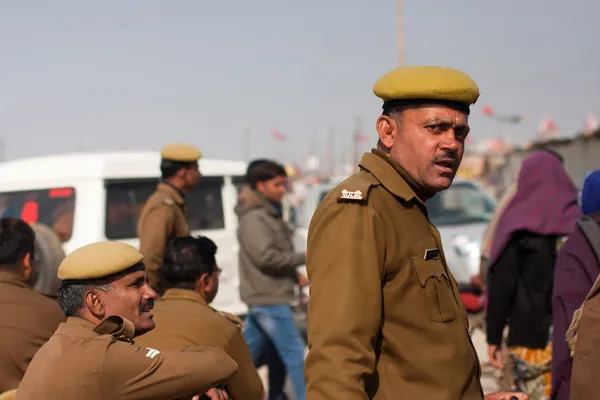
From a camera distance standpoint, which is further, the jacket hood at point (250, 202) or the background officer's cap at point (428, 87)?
the jacket hood at point (250, 202)

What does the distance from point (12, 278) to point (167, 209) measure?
1.15 metres

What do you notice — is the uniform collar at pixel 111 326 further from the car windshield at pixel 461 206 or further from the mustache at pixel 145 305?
the car windshield at pixel 461 206

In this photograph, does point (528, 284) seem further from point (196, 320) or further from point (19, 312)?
point (19, 312)

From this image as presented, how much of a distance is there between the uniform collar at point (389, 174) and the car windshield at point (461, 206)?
8933 mm

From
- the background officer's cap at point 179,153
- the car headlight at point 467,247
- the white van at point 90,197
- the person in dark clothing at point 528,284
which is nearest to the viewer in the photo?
the person in dark clothing at point 528,284

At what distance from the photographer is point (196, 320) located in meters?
3.58

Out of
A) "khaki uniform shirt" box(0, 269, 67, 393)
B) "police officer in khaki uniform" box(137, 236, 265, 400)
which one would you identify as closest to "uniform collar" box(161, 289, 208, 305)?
"police officer in khaki uniform" box(137, 236, 265, 400)

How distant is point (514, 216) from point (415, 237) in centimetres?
253

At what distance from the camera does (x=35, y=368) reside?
109 inches

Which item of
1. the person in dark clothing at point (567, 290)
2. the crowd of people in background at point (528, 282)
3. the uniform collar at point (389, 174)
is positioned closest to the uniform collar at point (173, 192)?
the crowd of people in background at point (528, 282)

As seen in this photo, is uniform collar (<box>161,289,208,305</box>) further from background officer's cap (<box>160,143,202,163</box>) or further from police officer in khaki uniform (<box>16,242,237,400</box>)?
background officer's cap (<box>160,143,202,163</box>)

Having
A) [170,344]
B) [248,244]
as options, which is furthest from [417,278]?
[248,244]

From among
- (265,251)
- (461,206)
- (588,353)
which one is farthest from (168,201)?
(461,206)

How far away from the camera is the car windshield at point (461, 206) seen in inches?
449
